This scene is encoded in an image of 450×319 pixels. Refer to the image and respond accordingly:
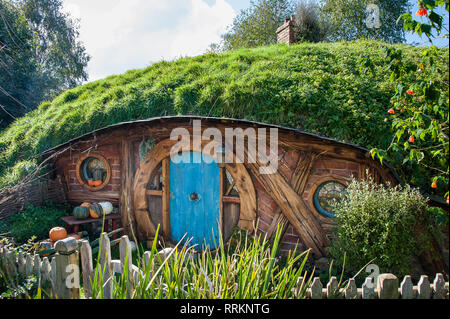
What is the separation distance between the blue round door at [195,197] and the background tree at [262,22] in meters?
14.6

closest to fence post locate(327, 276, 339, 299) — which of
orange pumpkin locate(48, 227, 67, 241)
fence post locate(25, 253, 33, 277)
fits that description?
fence post locate(25, 253, 33, 277)

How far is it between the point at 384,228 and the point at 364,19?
17.5 meters

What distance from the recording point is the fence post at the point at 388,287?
2.77m

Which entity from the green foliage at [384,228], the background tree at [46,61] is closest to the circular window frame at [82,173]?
the green foliage at [384,228]

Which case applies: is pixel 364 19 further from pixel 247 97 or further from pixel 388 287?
pixel 388 287

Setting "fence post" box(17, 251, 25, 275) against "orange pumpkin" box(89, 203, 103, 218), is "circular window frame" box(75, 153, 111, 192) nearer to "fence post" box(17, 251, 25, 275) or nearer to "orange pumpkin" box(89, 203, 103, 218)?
"orange pumpkin" box(89, 203, 103, 218)

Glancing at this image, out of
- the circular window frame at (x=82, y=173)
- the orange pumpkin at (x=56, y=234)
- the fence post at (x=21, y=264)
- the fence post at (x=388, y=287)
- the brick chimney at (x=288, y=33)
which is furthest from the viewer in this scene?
the brick chimney at (x=288, y=33)

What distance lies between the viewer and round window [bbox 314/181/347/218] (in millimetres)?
4820

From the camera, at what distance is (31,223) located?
595 cm

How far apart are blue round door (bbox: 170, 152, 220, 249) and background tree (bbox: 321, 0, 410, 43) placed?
49.6 ft

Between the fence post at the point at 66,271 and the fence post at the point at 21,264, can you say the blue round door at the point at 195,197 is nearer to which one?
the fence post at the point at 21,264
